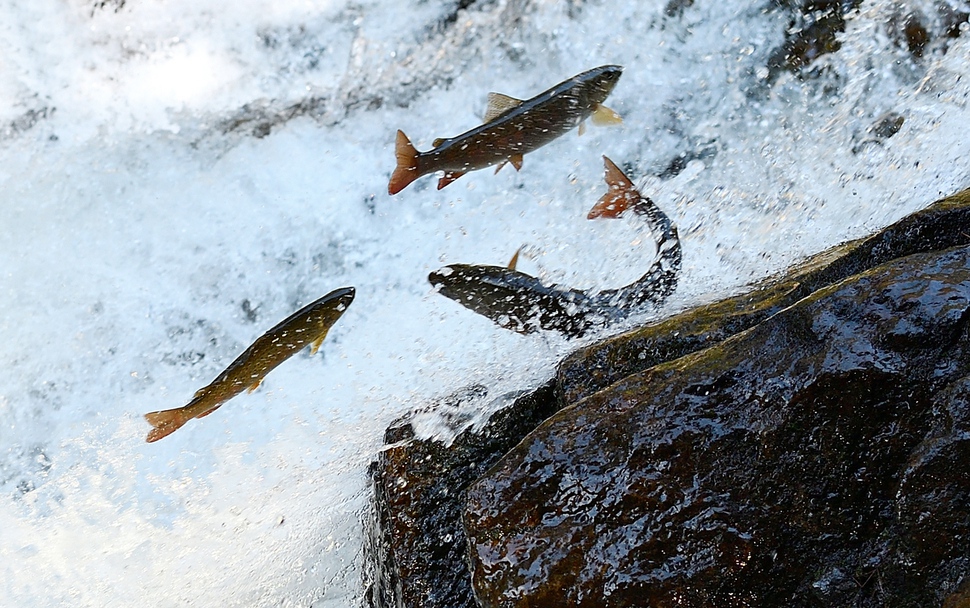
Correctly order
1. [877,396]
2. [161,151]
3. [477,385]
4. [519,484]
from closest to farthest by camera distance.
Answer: [877,396] < [519,484] < [477,385] < [161,151]

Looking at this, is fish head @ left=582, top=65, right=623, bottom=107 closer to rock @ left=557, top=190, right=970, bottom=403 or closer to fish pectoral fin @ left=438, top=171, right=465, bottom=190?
fish pectoral fin @ left=438, top=171, right=465, bottom=190

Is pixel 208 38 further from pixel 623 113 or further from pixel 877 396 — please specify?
pixel 877 396

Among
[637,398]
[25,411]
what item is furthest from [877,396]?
[25,411]

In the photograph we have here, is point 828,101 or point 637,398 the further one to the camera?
point 828,101

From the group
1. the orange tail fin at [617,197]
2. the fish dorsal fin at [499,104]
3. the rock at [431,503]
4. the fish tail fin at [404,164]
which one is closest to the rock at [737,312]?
the rock at [431,503]

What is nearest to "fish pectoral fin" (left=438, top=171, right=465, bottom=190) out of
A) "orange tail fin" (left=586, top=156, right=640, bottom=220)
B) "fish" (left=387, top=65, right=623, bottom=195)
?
"fish" (left=387, top=65, right=623, bottom=195)

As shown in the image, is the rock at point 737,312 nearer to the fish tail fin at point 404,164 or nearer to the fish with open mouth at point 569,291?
the fish with open mouth at point 569,291
